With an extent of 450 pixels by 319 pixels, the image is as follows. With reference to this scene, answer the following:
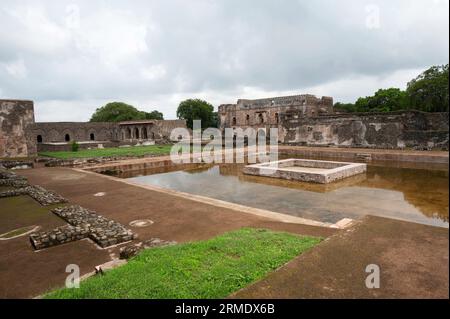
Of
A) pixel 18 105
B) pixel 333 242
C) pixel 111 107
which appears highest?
pixel 111 107

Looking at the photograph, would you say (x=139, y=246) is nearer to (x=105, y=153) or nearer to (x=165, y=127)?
(x=105, y=153)

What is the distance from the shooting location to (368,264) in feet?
8.50

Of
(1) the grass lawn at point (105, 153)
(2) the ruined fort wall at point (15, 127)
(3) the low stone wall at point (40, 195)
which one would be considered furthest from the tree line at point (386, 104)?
(2) the ruined fort wall at point (15, 127)

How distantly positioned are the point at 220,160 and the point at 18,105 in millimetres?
13795

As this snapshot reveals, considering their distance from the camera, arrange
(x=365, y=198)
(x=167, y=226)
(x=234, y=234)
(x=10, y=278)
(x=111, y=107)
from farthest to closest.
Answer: (x=111, y=107)
(x=365, y=198)
(x=167, y=226)
(x=234, y=234)
(x=10, y=278)

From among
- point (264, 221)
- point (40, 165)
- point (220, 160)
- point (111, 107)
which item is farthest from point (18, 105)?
point (111, 107)

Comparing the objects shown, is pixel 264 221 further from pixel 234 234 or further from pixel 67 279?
pixel 67 279

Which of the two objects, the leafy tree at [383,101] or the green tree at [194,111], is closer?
the leafy tree at [383,101]

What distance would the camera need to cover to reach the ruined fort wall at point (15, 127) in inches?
709

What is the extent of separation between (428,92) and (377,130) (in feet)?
30.0

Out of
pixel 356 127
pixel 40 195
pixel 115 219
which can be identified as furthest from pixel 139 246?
pixel 356 127

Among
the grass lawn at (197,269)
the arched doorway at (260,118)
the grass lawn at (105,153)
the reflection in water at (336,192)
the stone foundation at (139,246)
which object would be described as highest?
the arched doorway at (260,118)

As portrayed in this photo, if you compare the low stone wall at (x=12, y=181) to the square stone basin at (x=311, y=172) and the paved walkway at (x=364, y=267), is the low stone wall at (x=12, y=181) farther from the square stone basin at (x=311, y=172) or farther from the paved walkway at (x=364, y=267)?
the paved walkway at (x=364, y=267)

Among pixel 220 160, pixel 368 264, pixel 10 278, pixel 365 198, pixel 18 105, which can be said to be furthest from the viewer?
pixel 18 105
